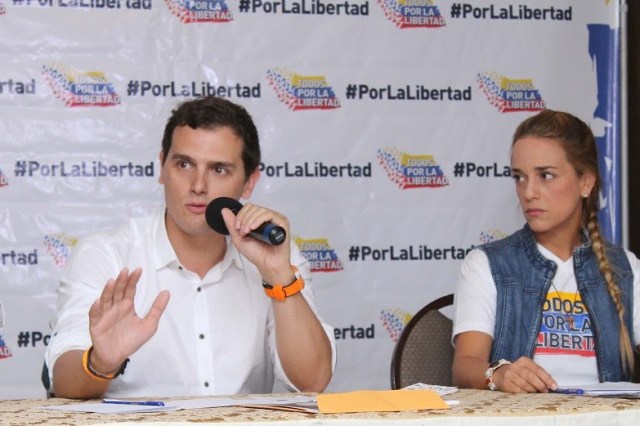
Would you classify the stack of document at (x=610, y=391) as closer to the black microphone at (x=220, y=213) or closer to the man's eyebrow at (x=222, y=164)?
the black microphone at (x=220, y=213)

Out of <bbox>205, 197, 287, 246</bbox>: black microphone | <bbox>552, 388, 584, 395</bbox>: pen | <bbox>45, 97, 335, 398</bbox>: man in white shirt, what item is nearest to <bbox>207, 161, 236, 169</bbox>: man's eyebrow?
<bbox>45, 97, 335, 398</bbox>: man in white shirt

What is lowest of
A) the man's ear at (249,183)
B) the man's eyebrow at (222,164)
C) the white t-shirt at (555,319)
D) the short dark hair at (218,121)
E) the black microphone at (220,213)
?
the white t-shirt at (555,319)

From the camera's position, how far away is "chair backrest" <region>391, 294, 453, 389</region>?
243cm

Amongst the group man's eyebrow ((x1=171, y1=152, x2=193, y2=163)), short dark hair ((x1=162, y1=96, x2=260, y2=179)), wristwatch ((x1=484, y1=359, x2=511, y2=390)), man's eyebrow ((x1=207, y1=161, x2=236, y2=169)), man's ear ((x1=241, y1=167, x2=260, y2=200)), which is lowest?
wristwatch ((x1=484, y1=359, x2=511, y2=390))

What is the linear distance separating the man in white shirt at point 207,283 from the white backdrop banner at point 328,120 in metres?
1.02

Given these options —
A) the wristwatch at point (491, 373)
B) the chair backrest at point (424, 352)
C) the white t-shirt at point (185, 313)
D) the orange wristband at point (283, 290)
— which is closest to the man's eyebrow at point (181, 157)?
the white t-shirt at point (185, 313)

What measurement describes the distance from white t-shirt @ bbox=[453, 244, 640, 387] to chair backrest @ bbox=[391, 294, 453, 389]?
146mm

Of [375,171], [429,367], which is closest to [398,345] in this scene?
[429,367]

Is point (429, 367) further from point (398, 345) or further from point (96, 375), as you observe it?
point (96, 375)

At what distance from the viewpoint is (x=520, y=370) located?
1.85 m

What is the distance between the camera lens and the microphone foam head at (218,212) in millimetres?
2082

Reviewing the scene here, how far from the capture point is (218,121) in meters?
2.27

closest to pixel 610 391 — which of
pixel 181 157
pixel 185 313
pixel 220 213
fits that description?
pixel 220 213

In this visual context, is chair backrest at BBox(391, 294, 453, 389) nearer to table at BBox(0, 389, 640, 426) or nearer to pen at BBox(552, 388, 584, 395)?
pen at BBox(552, 388, 584, 395)
